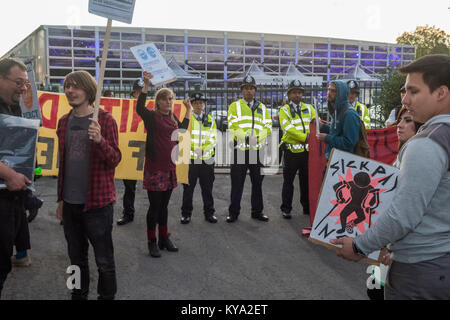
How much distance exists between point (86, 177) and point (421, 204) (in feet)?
8.41

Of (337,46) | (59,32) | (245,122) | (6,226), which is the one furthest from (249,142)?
(337,46)

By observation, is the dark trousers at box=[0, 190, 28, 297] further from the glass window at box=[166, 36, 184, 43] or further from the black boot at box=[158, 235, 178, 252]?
the glass window at box=[166, 36, 184, 43]

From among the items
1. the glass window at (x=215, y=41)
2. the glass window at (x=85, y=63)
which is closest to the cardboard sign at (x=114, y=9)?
the glass window at (x=85, y=63)

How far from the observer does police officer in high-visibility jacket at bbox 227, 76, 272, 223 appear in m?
6.48

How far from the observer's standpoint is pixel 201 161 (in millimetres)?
6531

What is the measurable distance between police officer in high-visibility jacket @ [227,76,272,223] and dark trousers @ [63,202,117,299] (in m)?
3.29

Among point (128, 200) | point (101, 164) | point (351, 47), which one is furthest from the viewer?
point (351, 47)

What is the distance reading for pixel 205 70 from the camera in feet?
152

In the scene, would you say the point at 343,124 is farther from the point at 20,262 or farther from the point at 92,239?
the point at 20,262

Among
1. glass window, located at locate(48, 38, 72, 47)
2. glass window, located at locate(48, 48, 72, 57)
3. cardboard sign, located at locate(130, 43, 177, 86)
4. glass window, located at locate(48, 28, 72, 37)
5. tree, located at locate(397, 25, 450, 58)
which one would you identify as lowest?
cardboard sign, located at locate(130, 43, 177, 86)

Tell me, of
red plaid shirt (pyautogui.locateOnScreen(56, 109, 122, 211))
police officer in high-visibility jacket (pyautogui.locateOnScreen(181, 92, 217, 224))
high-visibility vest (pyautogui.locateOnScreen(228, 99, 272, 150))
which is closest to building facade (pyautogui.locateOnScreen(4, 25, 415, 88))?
police officer in high-visibility jacket (pyautogui.locateOnScreen(181, 92, 217, 224))

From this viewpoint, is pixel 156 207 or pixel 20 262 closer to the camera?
pixel 20 262
